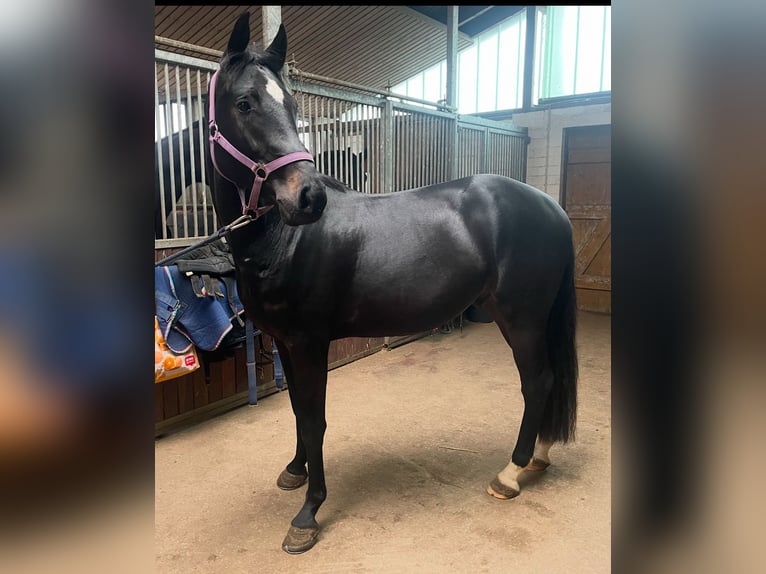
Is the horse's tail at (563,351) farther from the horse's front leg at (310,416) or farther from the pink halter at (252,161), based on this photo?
the pink halter at (252,161)

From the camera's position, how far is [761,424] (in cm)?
35

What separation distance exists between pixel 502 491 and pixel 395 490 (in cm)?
36

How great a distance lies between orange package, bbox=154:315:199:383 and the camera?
1896 millimetres

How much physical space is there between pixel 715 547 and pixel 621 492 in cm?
7

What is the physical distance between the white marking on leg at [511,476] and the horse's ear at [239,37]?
4.95ft

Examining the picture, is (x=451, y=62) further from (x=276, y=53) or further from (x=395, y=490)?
(x=395, y=490)

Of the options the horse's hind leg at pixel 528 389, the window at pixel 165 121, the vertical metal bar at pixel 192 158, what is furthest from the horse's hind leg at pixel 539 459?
the window at pixel 165 121

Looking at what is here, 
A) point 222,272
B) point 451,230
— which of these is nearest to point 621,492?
point 451,230

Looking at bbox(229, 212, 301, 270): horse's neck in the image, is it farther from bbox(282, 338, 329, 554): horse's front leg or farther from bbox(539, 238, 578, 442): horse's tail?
bbox(539, 238, 578, 442): horse's tail

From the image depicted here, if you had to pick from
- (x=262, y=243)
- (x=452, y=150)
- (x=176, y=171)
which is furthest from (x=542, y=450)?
(x=452, y=150)

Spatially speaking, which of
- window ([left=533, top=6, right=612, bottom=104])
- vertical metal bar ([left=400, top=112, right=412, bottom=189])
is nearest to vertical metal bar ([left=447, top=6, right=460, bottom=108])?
vertical metal bar ([left=400, top=112, right=412, bottom=189])

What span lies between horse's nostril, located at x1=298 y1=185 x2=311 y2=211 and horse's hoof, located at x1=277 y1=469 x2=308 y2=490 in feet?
3.44

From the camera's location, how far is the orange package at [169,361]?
6.22ft

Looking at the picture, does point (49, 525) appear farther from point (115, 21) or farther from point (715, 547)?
point (715, 547)
